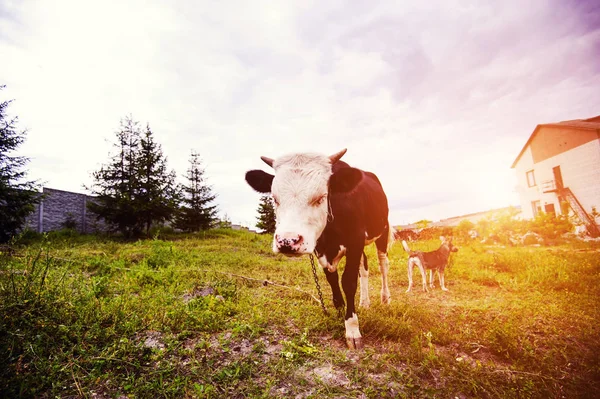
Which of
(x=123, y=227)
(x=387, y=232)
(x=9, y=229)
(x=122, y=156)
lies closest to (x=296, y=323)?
(x=387, y=232)

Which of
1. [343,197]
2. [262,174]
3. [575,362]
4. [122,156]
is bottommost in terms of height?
[575,362]

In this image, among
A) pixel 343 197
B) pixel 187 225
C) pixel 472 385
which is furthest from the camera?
pixel 187 225

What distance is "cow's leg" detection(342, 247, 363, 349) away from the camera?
2.75 meters

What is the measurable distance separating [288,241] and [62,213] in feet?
64.3

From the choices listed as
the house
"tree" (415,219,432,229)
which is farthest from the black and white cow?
"tree" (415,219,432,229)

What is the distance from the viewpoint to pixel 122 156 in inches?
646

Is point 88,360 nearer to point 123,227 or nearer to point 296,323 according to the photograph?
point 296,323

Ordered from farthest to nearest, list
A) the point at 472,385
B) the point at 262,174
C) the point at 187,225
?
the point at 187,225 → the point at 262,174 → the point at 472,385

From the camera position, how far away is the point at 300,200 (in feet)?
8.58

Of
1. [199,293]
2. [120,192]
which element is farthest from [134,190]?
[199,293]

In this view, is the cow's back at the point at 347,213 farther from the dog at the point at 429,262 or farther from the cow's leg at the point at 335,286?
the dog at the point at 429,262

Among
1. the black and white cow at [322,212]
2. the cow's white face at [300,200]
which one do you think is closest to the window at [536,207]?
the black and white cow at [322,212]

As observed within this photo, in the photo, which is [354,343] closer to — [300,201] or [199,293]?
[300,201]

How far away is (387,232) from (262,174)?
2804 millimetres
